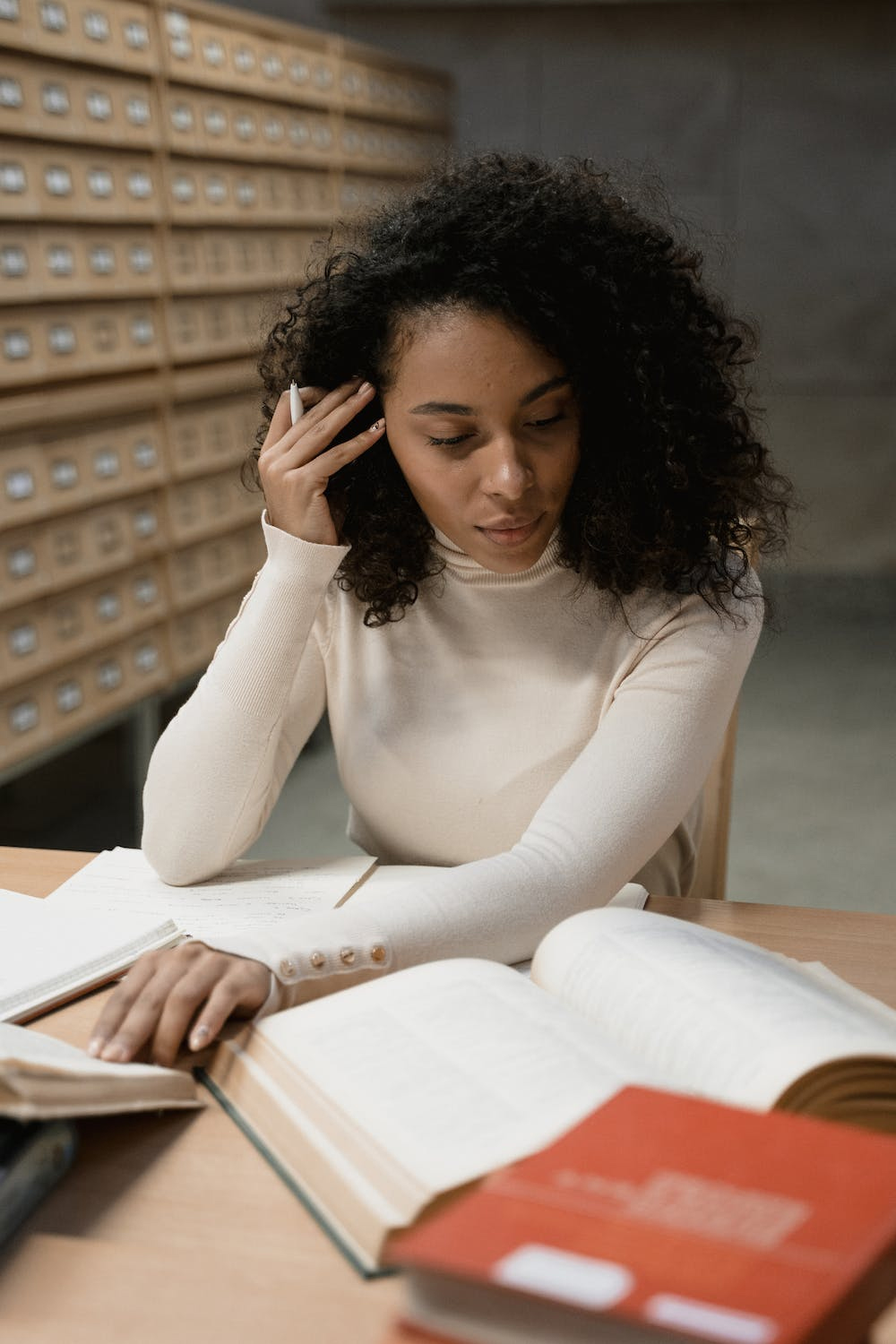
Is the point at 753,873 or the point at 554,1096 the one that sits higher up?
the point at 554,1096

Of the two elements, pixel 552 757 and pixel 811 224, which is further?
pixel 811 224

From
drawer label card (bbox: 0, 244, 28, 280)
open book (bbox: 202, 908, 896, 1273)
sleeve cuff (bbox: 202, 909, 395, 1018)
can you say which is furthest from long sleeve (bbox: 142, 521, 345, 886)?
drawer label card (bbox: 0, 244, 28, 280)

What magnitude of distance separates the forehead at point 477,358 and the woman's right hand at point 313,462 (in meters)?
0.12

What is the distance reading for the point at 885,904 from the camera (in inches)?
122

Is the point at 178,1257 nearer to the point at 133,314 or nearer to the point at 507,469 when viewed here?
the point at 507,469

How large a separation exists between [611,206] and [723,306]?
157 millimetres

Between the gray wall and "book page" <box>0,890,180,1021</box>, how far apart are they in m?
4.75

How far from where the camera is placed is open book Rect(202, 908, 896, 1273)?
0.65m

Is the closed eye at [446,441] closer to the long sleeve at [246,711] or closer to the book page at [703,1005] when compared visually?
the long sleeve at [246,711]

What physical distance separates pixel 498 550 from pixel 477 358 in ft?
0.60

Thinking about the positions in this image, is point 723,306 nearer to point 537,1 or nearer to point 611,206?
point 611,206

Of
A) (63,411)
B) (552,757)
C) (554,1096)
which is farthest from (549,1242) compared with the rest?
(63,411)

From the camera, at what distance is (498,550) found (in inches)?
50.6

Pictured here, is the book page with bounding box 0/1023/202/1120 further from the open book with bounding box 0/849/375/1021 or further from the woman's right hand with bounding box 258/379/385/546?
the woman's right hand with bounding box 258/379/385/546
